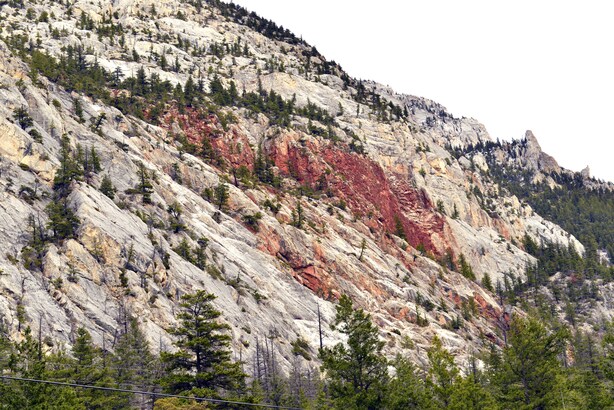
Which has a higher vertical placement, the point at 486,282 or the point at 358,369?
the point at 486,282

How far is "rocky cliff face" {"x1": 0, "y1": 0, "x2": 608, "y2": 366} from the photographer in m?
79.0

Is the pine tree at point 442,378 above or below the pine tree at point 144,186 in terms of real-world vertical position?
below

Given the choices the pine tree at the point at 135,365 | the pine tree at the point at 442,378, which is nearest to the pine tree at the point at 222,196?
the pine tree at the point at 135,365

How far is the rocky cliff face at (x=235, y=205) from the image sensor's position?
259ft

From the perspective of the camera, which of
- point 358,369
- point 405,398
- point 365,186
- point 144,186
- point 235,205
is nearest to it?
point 405,398

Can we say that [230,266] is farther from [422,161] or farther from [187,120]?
[422,161]

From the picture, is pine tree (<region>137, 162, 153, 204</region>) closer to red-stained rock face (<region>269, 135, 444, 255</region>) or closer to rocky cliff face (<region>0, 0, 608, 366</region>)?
rocky cliff face (<region>0, 0, 608, 366</region>)

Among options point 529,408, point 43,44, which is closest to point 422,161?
point 43,44

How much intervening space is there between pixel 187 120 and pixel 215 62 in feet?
163

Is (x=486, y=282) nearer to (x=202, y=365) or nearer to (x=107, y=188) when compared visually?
(x=107, y=188)

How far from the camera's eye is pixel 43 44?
153375 mm

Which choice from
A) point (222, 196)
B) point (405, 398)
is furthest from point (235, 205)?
point (405, 398)

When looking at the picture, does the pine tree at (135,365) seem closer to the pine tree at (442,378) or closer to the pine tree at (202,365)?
the pine tree at (202,365)

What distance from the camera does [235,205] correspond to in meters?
114
